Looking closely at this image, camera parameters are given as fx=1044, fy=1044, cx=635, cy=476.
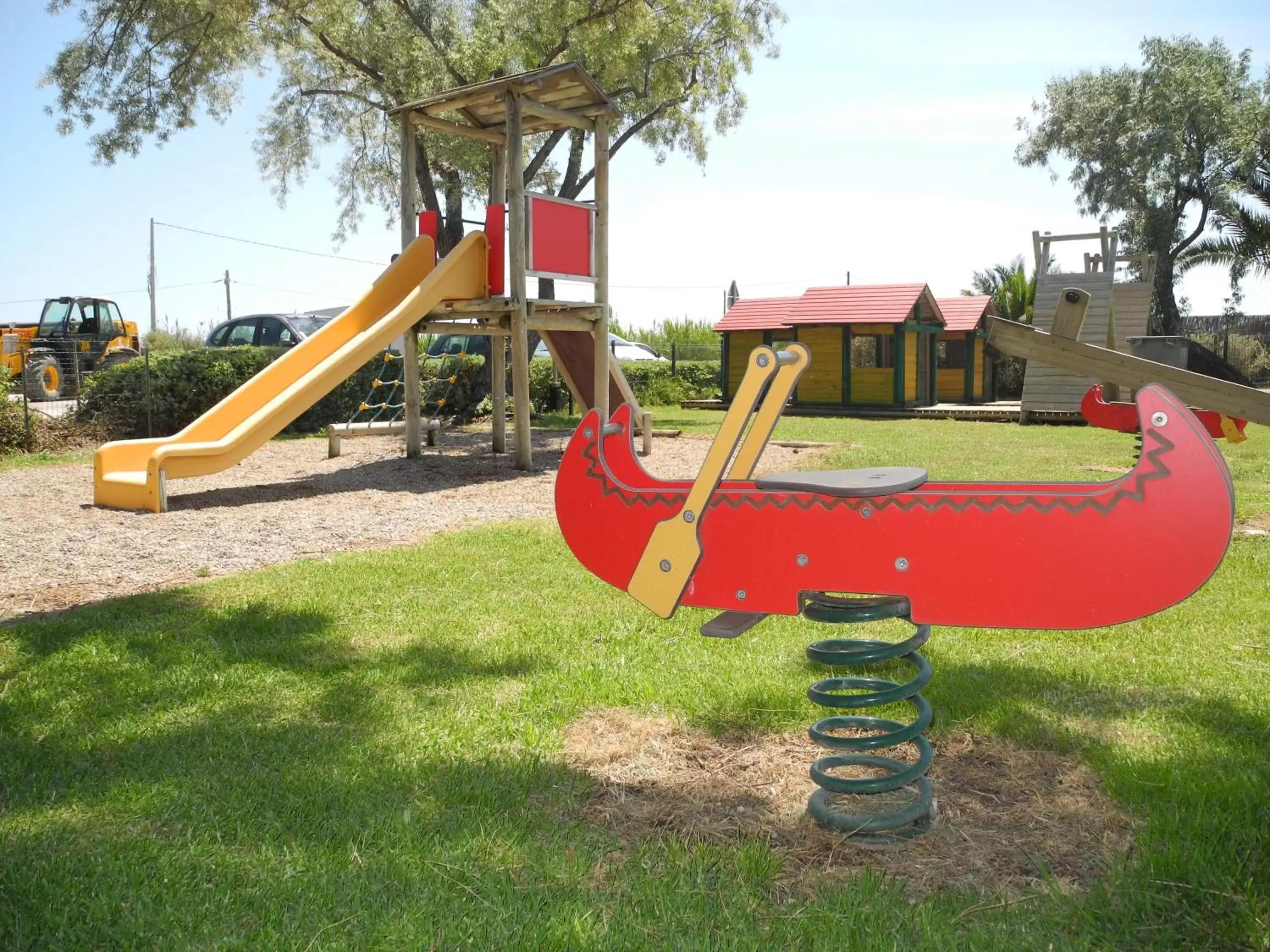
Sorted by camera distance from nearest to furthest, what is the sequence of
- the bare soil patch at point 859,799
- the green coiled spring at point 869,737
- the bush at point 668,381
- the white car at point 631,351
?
the bare soil patch at point 859,799, the green coiled spring at point 869,737, the bush at point 668,381, the white car at point 631,351

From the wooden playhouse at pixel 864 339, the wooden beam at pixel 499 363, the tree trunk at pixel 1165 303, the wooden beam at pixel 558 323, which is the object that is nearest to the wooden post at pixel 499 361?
the wooden beam at pixel 499 363

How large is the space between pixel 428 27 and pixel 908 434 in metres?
11.3

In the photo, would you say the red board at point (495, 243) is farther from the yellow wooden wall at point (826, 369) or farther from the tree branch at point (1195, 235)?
the tree branch at point (1195, 235)

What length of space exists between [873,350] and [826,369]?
1.21m

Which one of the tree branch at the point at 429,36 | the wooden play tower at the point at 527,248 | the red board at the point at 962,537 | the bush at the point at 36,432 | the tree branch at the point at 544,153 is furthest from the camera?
the tree branch at the point at 544,153

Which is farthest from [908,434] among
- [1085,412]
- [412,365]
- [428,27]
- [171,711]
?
[171,711]

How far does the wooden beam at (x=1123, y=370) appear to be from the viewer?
11.9 ft

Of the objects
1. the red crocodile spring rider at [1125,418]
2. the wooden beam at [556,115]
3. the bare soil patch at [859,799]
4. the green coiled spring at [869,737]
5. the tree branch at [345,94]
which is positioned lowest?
the bare soil patch at [859,799]

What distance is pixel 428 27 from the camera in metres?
19.0

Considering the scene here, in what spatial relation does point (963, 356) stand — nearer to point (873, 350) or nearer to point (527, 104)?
point (873, 350)

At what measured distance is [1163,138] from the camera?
120 ft

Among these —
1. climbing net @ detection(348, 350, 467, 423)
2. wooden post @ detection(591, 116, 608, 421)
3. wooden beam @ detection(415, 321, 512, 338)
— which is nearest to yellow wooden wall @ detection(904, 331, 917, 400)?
climbing net @ detection(348, 350, 467, 423)

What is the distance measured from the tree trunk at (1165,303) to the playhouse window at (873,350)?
583 inches

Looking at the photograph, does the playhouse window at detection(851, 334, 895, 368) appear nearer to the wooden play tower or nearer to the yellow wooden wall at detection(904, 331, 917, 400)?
the yellow wooden wall at detection(904, 331, 917, 400)
